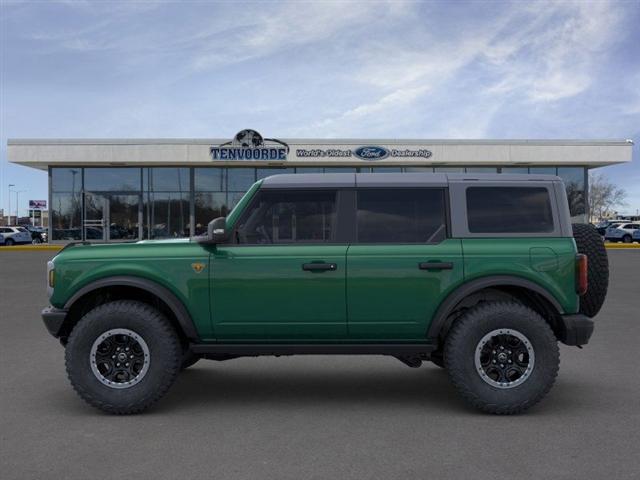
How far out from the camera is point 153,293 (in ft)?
17.0

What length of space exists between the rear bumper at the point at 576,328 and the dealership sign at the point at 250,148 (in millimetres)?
31712

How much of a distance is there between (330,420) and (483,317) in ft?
4.78

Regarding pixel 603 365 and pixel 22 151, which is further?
pixel 22 151

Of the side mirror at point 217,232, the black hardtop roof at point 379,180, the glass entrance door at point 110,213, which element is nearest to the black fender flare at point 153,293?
the side mirror at point 217,232

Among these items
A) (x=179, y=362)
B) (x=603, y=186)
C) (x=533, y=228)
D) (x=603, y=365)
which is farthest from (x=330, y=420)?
(x=603, y=186)

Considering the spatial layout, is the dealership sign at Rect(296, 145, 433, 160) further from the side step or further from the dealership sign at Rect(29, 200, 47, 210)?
the dealership sign at Rect(29, 200, 47, 210)

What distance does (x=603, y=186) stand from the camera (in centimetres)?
10706

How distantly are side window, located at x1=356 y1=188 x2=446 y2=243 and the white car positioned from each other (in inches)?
1669

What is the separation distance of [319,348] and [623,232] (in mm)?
43168

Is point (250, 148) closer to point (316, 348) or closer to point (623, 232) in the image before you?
point (623, 232)

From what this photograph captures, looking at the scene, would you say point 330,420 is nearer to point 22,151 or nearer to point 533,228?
point 533,228

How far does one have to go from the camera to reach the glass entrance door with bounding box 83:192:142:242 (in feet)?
126

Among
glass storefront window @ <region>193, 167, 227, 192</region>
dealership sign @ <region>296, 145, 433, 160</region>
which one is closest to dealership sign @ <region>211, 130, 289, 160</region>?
dealership sign @ <region>296, 145, 433, 160</region>

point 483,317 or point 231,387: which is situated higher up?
point 483,317
